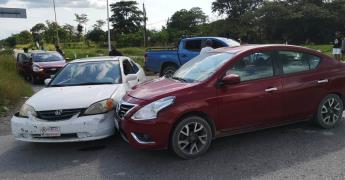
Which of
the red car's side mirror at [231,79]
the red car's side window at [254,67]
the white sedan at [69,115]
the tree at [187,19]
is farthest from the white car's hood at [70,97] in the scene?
the tree at [187,19]

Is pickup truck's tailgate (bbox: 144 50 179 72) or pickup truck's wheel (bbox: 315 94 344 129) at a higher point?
pickup truck's tailgate (bbox: 144 50 179 72)

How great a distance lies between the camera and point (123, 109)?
568cm

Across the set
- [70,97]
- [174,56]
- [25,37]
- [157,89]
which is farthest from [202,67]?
[25,37]

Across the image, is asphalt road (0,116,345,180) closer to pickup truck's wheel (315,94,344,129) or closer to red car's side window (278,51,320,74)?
pickup truck's wheel (315,94,344,129)

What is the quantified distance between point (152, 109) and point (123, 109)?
23.4 inches

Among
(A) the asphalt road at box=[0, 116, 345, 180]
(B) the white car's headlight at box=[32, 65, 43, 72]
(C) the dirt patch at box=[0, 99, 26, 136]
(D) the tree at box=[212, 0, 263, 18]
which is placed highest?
(D) the tree at box=[212, 0, 263, 18]

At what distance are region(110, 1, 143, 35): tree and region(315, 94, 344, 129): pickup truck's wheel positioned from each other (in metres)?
91.5

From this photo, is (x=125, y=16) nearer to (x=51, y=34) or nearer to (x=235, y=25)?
(x=51, y=34)

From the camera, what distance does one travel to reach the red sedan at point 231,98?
5324 millimetres

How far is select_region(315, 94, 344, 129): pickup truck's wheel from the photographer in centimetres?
657

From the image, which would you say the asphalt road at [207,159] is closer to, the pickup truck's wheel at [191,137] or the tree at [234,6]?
the pickup truck's wheel at [191,137]

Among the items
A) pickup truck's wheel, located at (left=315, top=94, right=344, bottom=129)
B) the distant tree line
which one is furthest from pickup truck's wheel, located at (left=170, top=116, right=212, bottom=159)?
the distant tree line

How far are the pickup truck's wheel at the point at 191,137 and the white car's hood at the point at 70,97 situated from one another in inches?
63.8

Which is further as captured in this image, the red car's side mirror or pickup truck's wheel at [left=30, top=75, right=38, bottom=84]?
pickup truck's wheel at [left=30, top=75, right=38, bottom=84]
